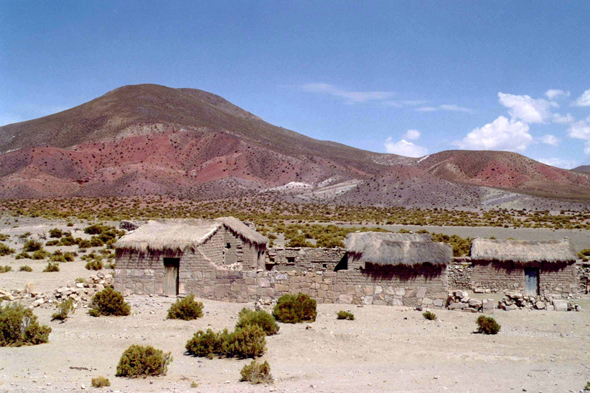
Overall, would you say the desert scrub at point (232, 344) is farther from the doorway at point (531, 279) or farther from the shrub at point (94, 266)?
the shrub at point (94, 266)

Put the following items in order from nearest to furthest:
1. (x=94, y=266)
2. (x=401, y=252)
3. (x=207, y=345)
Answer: (x=207, y=345) → (x=401, y=252) → (x=94, y=266)

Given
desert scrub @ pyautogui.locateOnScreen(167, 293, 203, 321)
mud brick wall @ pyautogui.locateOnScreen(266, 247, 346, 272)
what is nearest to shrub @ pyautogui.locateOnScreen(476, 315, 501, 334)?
desert scrub @ pyautogui.locateOnScreen(167, 293, 203, 321)

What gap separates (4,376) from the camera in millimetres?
8219

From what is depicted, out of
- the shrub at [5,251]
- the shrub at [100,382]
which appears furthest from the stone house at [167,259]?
the shrub at [5,251]

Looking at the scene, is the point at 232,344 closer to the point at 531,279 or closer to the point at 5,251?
the point at 531,279

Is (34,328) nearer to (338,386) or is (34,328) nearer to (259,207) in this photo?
(338,386)

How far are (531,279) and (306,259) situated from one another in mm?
7726

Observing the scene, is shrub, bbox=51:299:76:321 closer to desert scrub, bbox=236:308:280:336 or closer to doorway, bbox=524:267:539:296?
desert scrub, bbox=236:308:280:336

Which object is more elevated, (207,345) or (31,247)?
(31,247)

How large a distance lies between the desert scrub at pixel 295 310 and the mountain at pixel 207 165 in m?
61.4

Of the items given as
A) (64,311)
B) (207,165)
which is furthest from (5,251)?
(207,165)

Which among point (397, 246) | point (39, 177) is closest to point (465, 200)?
point (397, 246)

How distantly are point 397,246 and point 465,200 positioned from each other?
61328 mm

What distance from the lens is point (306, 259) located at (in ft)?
63.4
